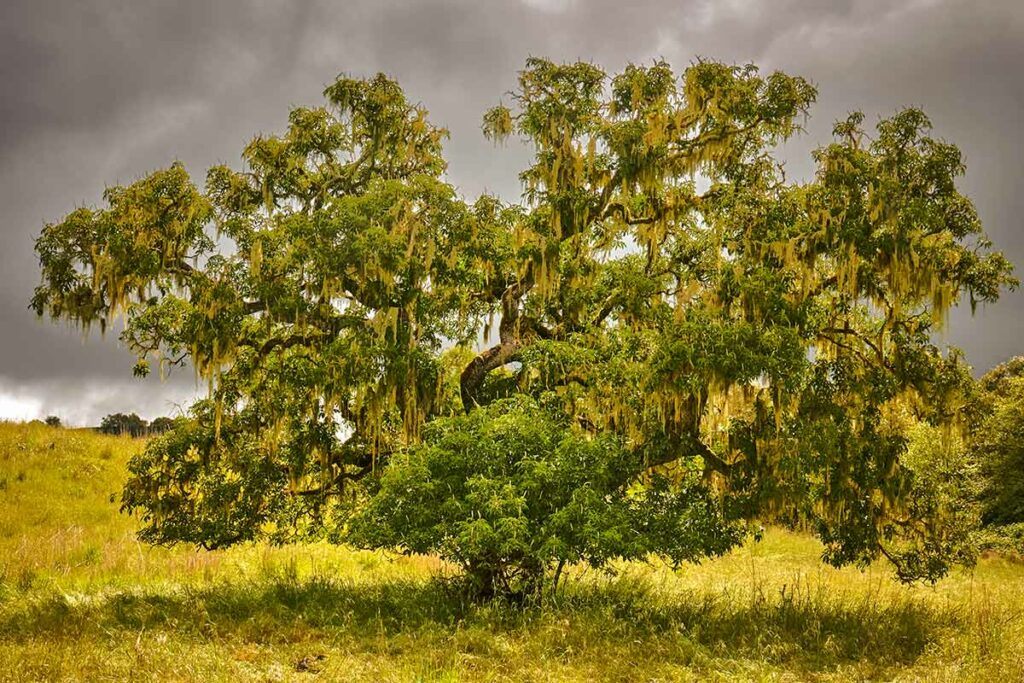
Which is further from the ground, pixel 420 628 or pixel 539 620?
pixel 539 620

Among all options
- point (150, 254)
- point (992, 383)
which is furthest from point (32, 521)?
point (992, 383)

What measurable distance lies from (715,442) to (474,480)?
14.3 feet

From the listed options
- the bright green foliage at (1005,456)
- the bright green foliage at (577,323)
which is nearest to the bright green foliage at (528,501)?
the bright green foliage at (577,323)

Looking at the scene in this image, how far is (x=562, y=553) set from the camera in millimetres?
10586

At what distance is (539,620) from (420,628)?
191 centimetres

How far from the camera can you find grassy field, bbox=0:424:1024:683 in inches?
374

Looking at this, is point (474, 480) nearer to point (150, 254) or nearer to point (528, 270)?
point (528, 270)

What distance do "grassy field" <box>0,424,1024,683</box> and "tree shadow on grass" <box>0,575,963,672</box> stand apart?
1.5 inches

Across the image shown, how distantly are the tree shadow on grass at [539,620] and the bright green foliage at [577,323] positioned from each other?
1080mm

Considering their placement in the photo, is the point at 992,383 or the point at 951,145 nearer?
the point at 951,145

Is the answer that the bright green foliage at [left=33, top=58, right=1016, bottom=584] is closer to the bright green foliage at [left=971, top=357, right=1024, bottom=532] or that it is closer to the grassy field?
the grassy field

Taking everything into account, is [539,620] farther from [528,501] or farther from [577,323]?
[577,323]

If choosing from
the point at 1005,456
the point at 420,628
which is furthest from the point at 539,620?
the point at 1005,456

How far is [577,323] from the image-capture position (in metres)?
13.2
